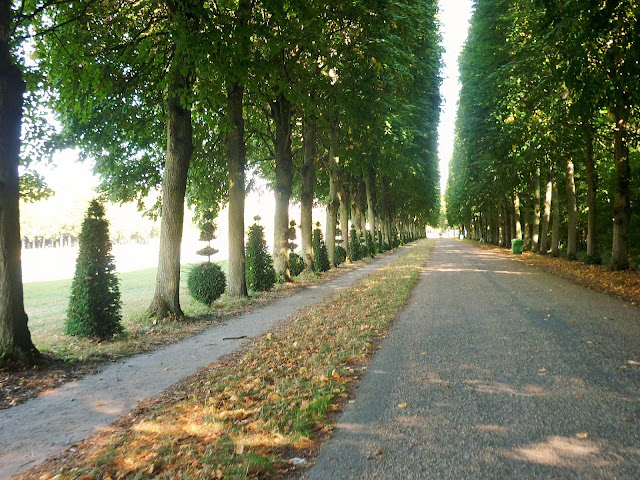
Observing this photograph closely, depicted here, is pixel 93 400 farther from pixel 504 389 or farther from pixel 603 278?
pixel 603 278

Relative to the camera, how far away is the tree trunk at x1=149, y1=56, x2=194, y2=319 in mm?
10273

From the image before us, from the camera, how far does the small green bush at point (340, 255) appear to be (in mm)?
26266

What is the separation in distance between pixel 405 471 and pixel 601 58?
1392 cm

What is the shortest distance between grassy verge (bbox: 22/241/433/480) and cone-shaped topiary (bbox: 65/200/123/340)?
2979 millimetres

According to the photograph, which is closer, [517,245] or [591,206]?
[591,206]

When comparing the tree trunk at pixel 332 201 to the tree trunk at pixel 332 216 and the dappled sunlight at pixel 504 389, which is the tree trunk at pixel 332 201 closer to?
the tree trunk at pixel 332 216

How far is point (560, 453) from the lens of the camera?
347 centimetres

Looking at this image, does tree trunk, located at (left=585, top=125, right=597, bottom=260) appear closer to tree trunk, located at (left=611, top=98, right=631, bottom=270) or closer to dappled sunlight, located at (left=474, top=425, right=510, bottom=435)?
tree trunk, located at (left=611, top=98, right=631, bottom=270)

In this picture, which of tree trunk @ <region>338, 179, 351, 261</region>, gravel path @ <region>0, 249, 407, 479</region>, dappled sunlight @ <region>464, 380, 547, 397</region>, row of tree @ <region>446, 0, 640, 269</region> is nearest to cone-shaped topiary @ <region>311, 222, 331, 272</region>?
tree trunk @ <region>338, 179, 351, 261</region>

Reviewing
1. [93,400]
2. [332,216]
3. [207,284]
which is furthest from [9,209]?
[332,216]

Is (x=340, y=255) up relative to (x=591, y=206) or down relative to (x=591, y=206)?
down

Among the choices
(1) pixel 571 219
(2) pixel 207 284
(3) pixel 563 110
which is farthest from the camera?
(1) pixel 571 219

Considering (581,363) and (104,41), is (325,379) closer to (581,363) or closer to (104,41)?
(581,363)

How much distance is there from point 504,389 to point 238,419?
2815 millimetres
